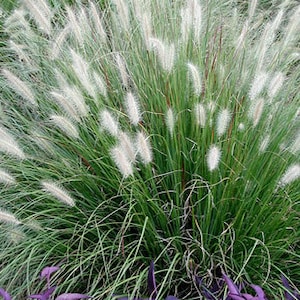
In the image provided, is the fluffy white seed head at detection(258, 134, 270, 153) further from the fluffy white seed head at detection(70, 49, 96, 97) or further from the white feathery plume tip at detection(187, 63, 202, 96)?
the fluffy white seed head at detection(70, 49, 96, 97)

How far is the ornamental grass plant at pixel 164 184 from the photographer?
80.8 inches

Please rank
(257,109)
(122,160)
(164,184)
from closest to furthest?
(122,160)
(257,109)
(164,184)

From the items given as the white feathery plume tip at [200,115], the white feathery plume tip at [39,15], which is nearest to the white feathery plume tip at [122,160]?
the white feathery plume tip at [200,115]

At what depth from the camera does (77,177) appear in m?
2.28

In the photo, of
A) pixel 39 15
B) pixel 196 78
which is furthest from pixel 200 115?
pixel 39 15

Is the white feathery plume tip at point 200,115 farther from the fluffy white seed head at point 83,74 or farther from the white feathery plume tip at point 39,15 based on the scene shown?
the white feathery plume tip at point 39,15

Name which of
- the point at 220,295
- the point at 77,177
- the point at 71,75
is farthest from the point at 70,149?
the point at 220,295

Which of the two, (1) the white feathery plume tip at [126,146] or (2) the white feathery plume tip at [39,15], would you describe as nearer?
(1) the white feathery plume tip at [126,146]

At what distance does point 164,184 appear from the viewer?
7.25ft

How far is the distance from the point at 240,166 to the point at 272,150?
21 cm

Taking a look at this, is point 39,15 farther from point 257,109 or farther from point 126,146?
point 257,109

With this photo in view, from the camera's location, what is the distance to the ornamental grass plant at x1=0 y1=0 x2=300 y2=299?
6.73 ft

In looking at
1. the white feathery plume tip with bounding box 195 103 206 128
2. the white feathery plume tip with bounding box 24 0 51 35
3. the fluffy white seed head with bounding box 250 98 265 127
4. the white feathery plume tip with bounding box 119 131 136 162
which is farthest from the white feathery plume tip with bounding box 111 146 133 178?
the white feathery plume tip with bounding box 24 0 51 35

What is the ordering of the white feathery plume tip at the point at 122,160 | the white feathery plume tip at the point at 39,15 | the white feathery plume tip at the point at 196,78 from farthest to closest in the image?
the white feathery plume tip at the point at 39,15
the white feathery plume tip at the point at 196,78
the white feathery plume tip at the point at 122,160
